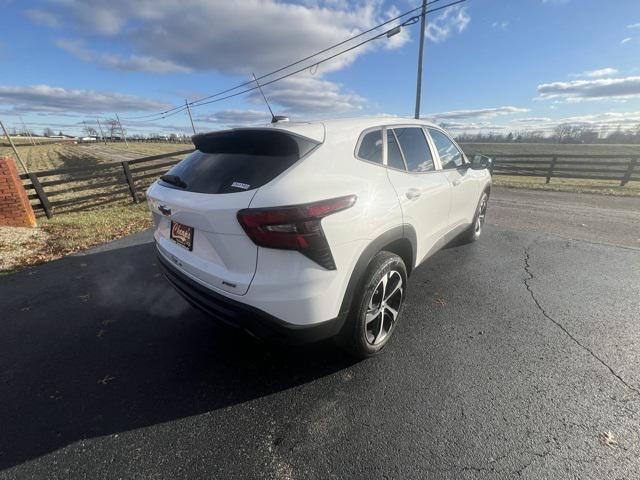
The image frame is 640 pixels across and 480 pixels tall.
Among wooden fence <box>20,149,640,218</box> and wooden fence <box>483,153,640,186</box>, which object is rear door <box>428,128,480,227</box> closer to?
wooden fence <box>20,149,640,218</box>

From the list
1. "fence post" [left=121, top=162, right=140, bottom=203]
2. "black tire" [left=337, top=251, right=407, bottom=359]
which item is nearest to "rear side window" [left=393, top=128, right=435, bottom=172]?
"black tire" [left=337, top=251, right=407, bottom=359]

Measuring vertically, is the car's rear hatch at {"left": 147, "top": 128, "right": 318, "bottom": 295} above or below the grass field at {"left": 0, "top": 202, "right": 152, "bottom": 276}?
above

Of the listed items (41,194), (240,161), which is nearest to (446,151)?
(240,161)

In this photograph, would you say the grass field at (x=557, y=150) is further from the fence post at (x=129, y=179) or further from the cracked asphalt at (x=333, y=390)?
the cracked asphalt at (x=333, y=390)

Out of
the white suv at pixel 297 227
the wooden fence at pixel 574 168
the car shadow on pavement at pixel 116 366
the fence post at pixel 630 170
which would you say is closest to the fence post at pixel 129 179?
the car shadow on pavement at pixel 116 366

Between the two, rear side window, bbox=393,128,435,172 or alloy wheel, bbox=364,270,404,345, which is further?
rear side window, bbox=393,128,435,172

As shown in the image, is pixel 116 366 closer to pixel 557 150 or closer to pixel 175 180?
pixel 175 180

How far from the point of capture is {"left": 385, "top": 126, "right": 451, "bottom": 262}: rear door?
8.21 feet

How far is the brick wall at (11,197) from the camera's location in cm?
614

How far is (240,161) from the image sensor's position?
206 cm

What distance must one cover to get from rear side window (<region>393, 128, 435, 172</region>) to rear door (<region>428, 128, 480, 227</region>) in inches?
11.4

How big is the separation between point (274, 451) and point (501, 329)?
2261 mm

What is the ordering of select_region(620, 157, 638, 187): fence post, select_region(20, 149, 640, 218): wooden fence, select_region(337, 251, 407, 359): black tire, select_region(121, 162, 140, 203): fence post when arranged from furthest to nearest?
select_region(620, 157, 638, 187): fence post < select_region(121, 162, 140, 203): fence post < select_region(20, 149, 640, 218): wooden fence < select_region(337, 251, 407, 359): black tire

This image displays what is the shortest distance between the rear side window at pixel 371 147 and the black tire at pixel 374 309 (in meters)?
0.74
